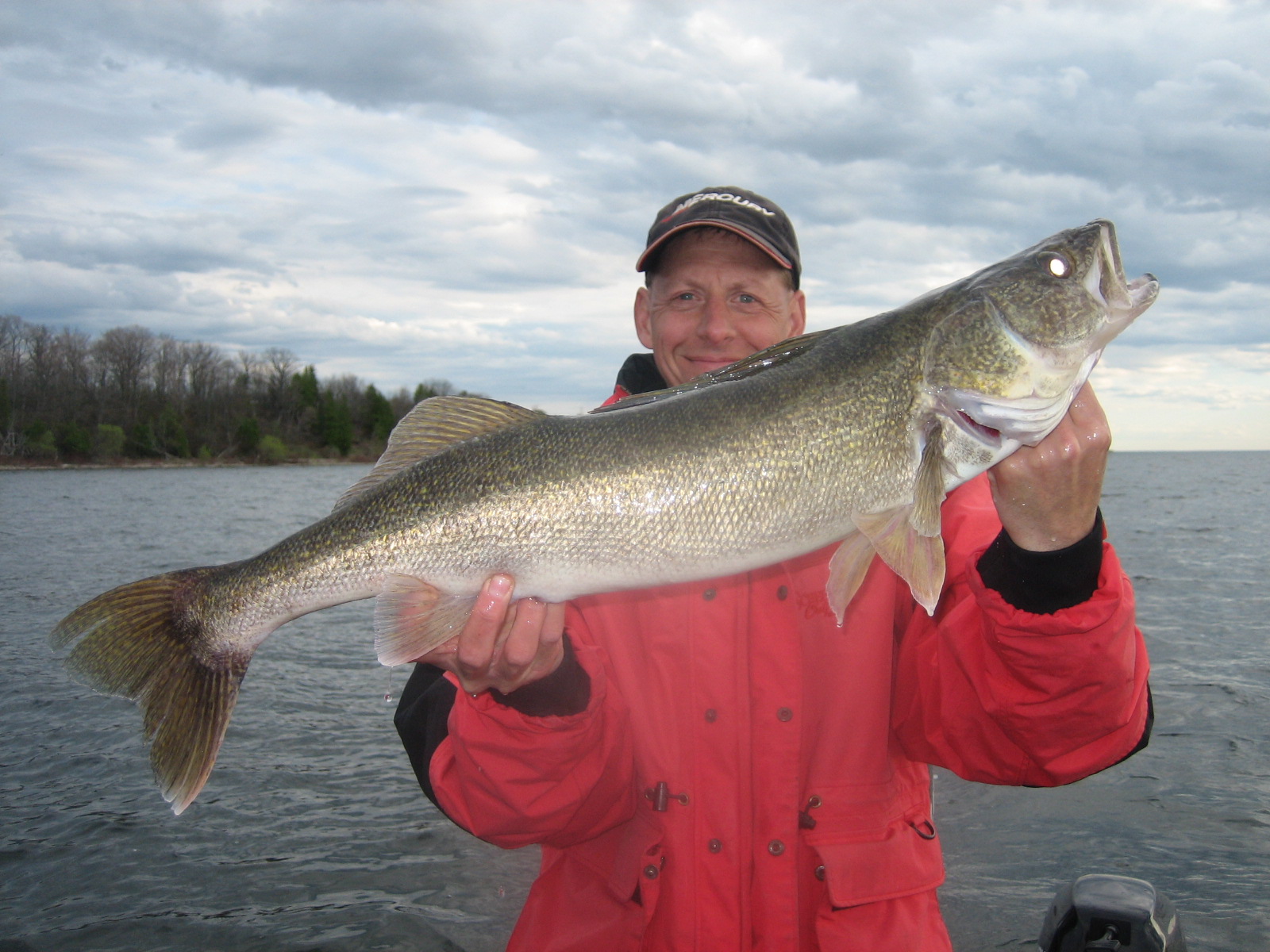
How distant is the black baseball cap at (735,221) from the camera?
3635 mm

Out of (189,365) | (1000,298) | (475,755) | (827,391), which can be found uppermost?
(189,365)

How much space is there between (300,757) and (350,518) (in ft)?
18.6

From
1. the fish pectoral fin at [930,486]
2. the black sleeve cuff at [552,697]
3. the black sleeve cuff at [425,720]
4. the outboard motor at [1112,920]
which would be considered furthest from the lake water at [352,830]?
the fish pectoral fin at [930,486]

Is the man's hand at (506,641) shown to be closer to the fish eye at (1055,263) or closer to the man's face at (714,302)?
the man's face at (714,302)

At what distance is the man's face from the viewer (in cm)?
376

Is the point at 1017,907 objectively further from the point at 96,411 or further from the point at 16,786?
the point at 96,411

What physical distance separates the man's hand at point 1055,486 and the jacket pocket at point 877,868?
1.11m

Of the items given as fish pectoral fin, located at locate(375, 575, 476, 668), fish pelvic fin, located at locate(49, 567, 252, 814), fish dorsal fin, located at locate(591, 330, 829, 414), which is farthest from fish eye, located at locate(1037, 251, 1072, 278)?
fish pelvic fin, located at locate(49, 567, 252, 814)

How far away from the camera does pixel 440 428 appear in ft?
9.28

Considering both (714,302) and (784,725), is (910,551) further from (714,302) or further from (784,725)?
(714,302)

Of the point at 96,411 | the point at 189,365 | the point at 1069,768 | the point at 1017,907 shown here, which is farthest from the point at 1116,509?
the point at 189,365

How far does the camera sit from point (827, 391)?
96.7 inches

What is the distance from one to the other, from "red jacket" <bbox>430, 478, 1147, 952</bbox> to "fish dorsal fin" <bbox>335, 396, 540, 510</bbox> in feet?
2.62

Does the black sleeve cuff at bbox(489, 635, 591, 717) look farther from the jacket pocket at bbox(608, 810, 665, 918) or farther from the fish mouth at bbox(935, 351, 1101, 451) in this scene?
the fish mouth at bbox(935, 351, 1101, 451)
